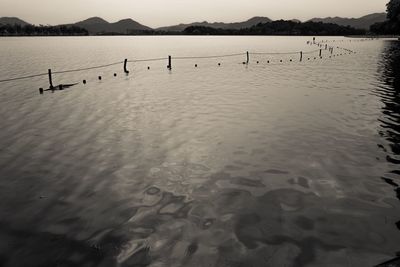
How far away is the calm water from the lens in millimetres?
8438

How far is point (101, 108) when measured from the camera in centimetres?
2564

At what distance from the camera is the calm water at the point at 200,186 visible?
844cm

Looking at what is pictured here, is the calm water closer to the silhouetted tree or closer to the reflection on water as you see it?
the reflection on water

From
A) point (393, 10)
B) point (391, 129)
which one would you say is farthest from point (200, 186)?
point (393, 10)

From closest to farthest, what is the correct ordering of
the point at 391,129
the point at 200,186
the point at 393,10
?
the point at 200,186 → the point at 391,129 → the point at 393,10

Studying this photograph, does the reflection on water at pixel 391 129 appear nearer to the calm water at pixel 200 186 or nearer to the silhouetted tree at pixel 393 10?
the calm water at pixel 200 186

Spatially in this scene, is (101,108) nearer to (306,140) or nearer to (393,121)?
(306,140)

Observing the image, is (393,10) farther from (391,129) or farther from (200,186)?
(200,186)

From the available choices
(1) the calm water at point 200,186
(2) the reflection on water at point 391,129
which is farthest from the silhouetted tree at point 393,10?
(1) the calm water at point 200,186

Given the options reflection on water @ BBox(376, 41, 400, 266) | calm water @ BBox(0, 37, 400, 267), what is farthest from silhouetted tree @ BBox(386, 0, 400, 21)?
calm water @ BBox(0, 37, 400, 267)

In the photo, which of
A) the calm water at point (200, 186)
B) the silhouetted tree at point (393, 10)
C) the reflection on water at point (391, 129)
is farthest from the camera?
the silhouetted tree at point (393, 10)

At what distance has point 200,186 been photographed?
1196 cm

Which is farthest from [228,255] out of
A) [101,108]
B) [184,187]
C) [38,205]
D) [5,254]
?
[101,108]

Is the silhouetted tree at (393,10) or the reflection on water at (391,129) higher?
the silhouetted tree at (393,10)
